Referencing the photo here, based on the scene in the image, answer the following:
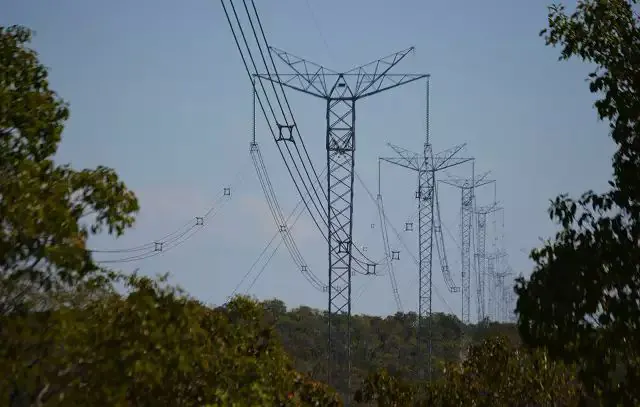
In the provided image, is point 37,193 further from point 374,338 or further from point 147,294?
point 374,338

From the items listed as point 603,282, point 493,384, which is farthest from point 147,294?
point 493,384

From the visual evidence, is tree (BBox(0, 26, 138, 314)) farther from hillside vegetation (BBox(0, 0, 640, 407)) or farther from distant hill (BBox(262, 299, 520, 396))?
distant hill (BBox(262, 299, 520, 396))

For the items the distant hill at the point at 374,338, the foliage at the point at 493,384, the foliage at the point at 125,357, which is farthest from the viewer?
the distant hill at the point at 374,338

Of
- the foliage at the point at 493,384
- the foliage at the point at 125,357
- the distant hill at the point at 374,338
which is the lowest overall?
the foliage at the point at 125,357

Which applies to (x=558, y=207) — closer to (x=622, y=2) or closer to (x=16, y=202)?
(x=622, y=2)

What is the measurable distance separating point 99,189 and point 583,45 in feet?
26.5

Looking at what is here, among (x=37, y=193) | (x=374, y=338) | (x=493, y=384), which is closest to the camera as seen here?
(x=37, y=193)

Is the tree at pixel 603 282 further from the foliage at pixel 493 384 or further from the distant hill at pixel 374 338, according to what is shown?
the distant hill at pixel 374 338

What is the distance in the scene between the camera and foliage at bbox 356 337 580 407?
3569cm

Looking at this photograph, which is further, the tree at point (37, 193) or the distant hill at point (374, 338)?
the distant hill at point (374, 338)

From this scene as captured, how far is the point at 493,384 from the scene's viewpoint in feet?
121

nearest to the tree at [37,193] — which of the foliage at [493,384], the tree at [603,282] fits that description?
the tree at [603,282]

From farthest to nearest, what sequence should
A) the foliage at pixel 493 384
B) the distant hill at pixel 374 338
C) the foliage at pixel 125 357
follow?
the distant hill at pixel 374 338, the foliage at pixel 493 384, the foliage at pixel 125 357

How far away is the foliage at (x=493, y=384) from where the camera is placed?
117 ft
